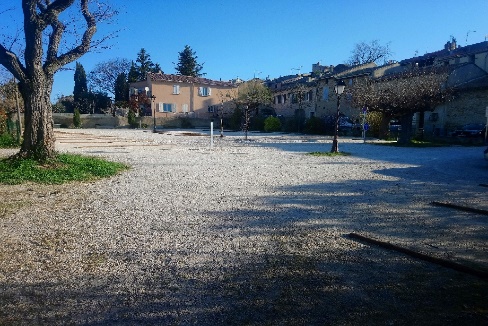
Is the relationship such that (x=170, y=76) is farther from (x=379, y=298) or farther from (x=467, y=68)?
(x=379, y=298)

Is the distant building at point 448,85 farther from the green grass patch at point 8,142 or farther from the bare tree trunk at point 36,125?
the green grass patch at point 8,142

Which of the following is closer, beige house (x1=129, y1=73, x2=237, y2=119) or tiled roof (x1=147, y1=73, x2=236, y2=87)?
tiled roof (x1=147, y1=73, x2=236, y2=87)

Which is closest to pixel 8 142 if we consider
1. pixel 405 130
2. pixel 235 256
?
pixel 235 256

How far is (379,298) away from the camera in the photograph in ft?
8.87

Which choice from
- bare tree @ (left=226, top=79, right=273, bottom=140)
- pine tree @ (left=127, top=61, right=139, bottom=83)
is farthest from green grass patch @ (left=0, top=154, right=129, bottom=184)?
pine tree @ (left=127, top=61, right=139, bottom=83)

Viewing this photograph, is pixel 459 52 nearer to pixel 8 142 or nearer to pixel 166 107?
pixel 166 107

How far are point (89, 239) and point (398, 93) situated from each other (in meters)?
19.8

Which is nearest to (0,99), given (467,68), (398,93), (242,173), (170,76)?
(242,173)

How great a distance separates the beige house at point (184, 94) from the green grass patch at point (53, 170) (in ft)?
131

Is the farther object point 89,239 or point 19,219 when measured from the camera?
point 19,219

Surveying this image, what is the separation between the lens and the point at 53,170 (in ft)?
26.5

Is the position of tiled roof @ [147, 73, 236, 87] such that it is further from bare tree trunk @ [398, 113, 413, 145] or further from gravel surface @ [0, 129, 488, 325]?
gravel surface @ [0, 129, 488, 325]

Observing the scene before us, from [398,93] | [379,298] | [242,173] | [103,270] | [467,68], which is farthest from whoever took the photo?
[467,68]

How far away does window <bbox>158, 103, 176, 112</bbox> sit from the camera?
49716 millimetres
